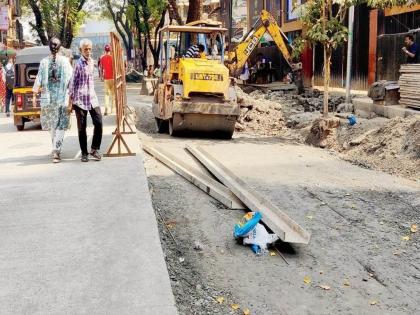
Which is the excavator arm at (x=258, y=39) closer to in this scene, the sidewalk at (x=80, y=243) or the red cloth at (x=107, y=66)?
the red cloth at (x=107, y=66)

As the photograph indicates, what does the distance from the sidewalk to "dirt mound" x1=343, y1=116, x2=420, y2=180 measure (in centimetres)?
458

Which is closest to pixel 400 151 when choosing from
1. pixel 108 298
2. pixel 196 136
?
pixel 196 136

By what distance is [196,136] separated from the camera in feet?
47.5

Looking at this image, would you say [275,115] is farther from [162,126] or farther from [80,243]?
[80,243]

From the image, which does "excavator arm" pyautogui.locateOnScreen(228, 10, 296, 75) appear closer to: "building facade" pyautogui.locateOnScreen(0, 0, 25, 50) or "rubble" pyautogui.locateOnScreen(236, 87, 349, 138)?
"rubble" pyautogui.locateOnScreen(236, 87, 349, 138)

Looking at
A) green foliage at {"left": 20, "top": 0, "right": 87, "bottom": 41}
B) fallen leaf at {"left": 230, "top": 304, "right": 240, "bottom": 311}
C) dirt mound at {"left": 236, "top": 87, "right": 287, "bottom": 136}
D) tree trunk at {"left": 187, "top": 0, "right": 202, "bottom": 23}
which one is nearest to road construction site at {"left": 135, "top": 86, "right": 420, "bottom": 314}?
fallen leaf at {"left": 230, "top": 304, "right": 240, "bottom": 311}

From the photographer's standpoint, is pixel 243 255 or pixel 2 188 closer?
pixel 243 255

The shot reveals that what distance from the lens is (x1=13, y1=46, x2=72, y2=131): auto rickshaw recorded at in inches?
545

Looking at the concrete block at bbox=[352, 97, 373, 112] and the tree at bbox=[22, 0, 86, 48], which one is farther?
the tree at bbox=[22, 0, 86, 48]

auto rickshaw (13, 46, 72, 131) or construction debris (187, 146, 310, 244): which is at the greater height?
auto rickshaw (13, 46, 72, 131)

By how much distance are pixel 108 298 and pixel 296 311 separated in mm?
1623

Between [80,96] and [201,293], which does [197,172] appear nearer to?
[80,96]

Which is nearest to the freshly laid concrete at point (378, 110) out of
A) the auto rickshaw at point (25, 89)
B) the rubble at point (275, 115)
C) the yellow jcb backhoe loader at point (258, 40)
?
the rubble at point (275, 115)

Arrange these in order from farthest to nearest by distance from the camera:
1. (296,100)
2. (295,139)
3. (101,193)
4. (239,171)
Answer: (296,100), (295,139), (239,171), (101,193)
